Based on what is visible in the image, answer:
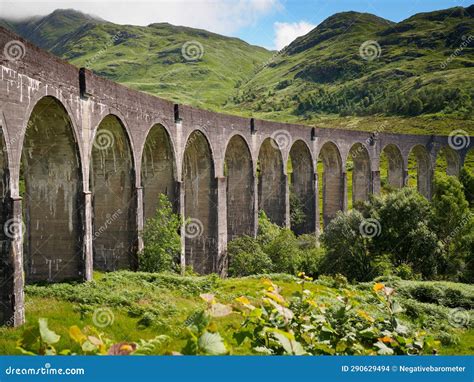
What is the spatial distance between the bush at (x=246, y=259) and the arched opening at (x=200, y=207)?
144 centimetres

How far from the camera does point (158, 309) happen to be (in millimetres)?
16688

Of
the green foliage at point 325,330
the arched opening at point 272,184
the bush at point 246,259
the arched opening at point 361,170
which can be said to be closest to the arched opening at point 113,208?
the bush at point 246,259

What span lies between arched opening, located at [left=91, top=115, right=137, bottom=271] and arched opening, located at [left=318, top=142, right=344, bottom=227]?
2589cm

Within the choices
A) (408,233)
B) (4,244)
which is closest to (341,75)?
(408,233)

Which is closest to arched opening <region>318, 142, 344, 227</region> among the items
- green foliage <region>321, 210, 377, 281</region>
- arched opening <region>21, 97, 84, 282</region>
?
green foliage <region>321, 210, 377, 281</region>

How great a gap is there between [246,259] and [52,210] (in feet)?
47.2

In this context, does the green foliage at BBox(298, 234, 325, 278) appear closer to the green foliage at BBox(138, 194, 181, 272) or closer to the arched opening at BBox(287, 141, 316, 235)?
the arched opening at BBox(287, 141, 316, 235)

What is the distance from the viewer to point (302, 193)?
140ft

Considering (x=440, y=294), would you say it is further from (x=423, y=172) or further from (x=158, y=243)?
(x=423, y=172)

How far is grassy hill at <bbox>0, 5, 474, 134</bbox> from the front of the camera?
105 m

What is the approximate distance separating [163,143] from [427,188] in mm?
43467

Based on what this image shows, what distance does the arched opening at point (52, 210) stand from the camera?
18438mm

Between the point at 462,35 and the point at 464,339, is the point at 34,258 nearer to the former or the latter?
the point at 464,339

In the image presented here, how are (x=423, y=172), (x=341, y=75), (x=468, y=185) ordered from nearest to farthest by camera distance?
(x=468, y=185) → (x=423, y=172) → (x=341, y=75)
